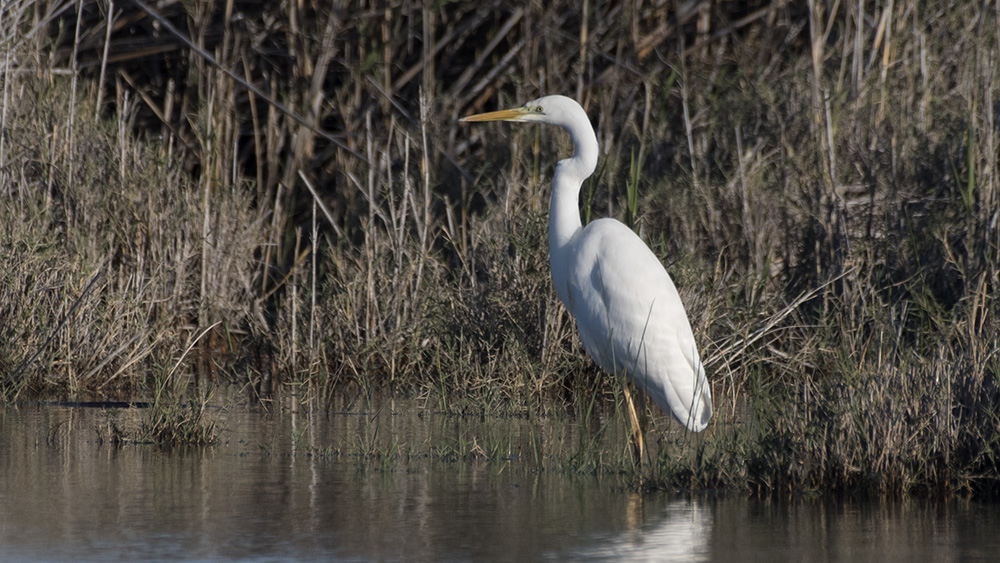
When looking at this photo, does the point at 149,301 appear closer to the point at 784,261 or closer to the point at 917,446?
the point at 784,261

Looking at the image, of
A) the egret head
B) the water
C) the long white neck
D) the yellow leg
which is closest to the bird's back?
the long white neck

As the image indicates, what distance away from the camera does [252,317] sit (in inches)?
263

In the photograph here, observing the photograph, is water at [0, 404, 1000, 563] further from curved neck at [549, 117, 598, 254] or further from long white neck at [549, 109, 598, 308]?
curved neck at [549, 117, 598, 254]

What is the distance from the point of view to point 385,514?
3.50m

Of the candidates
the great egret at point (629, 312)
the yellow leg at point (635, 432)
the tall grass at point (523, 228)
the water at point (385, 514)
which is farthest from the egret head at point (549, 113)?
the water at point (385, 514)

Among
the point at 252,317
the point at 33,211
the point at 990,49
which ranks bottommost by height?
the point at 252,317

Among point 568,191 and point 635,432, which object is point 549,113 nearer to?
point 568,191

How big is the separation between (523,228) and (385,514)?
9.20 feet

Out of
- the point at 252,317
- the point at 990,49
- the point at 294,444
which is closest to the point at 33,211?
the point at 252,317

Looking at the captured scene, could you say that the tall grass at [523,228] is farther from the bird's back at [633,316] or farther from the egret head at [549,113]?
the egret head at [549,113]

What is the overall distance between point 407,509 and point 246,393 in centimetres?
260

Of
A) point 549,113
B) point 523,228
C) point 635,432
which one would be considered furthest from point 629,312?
point 523,228

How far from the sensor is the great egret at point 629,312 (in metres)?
4.85

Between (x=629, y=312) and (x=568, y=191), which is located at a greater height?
(x=568, y=191)
